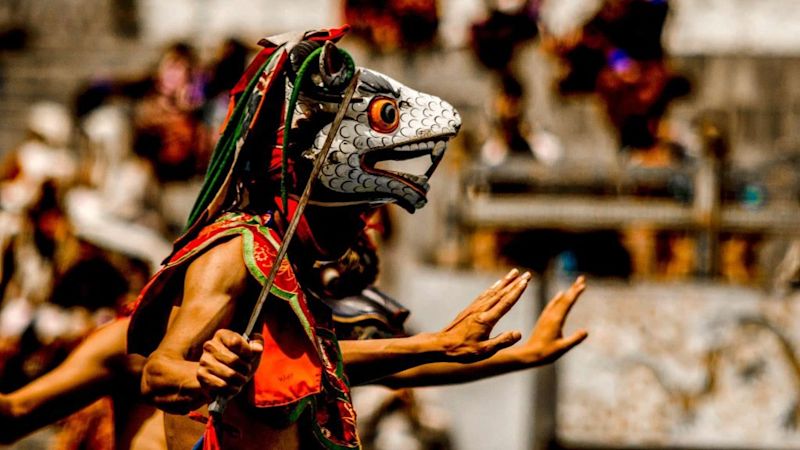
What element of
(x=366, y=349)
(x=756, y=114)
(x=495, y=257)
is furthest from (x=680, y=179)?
(x=366, y=349)

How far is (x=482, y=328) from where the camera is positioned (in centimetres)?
479

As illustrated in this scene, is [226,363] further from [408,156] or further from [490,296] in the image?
[408,156]

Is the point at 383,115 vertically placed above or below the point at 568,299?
above

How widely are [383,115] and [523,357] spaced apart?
2.90 feet

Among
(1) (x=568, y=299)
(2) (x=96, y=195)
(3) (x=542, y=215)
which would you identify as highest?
(1) (x=568, y=299)

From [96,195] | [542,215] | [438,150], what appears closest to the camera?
[438,150]

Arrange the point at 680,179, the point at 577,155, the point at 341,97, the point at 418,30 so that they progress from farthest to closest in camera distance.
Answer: the point at 418,30
the point at 577,155
the point at 680,179
the point at 341,97

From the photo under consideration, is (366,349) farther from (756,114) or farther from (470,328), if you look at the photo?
(756,114)

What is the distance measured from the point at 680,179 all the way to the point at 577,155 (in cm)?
218

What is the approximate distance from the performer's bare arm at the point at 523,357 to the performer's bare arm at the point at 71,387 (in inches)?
30.0

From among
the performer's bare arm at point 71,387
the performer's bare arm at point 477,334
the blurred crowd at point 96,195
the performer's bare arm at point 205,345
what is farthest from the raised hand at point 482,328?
the blurred crowd at point 96,195

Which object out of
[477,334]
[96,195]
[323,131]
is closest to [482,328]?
[477,334]

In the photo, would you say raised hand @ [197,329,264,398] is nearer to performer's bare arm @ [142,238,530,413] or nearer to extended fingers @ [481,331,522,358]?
performer's bare arm @ [142,238,530,413]

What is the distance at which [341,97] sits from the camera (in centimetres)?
500
